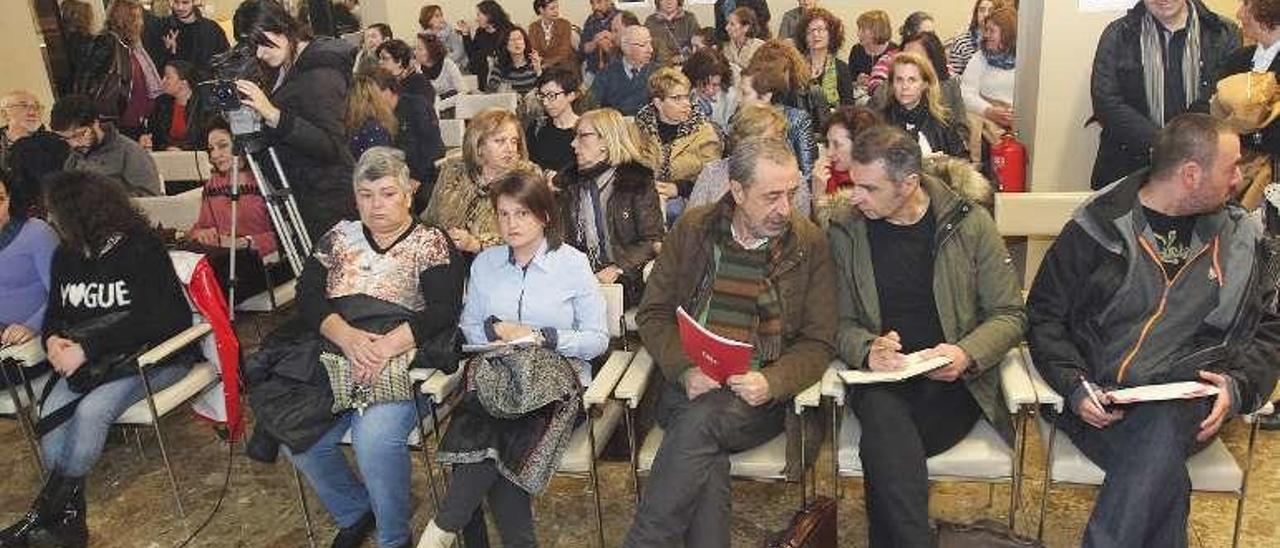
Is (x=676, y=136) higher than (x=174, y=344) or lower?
higher

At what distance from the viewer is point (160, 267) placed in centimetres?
332

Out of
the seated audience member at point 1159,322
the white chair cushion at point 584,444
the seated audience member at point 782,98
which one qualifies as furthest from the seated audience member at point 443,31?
the seated audience member at point 1159,322

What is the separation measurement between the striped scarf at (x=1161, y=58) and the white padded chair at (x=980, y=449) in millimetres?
1718

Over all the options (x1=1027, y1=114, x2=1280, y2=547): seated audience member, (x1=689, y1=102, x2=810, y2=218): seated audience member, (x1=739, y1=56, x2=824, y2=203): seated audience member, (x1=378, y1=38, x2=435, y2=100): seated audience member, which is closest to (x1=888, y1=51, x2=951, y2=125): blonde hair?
(x1=739, y1=56, x2=824, y2=203): seated audience member

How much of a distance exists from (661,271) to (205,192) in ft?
9.07

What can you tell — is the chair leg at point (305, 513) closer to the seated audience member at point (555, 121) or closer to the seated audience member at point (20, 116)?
the seated audience member at point (555, 121)

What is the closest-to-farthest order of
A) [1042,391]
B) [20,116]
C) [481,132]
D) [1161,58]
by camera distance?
[1042,391] < [481,132] < [1161,58] < [20,116]

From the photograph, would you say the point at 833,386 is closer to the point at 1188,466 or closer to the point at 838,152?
the point at 1188,466

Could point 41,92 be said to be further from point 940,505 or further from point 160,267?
point 940,505

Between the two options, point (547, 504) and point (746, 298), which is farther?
point (547, 504)

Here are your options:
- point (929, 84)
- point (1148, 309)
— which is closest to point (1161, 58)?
point (929, 84)

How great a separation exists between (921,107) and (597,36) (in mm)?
4657

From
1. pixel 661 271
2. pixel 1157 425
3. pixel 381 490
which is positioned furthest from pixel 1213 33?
pixel 381 490

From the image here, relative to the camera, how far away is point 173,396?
326 cm
